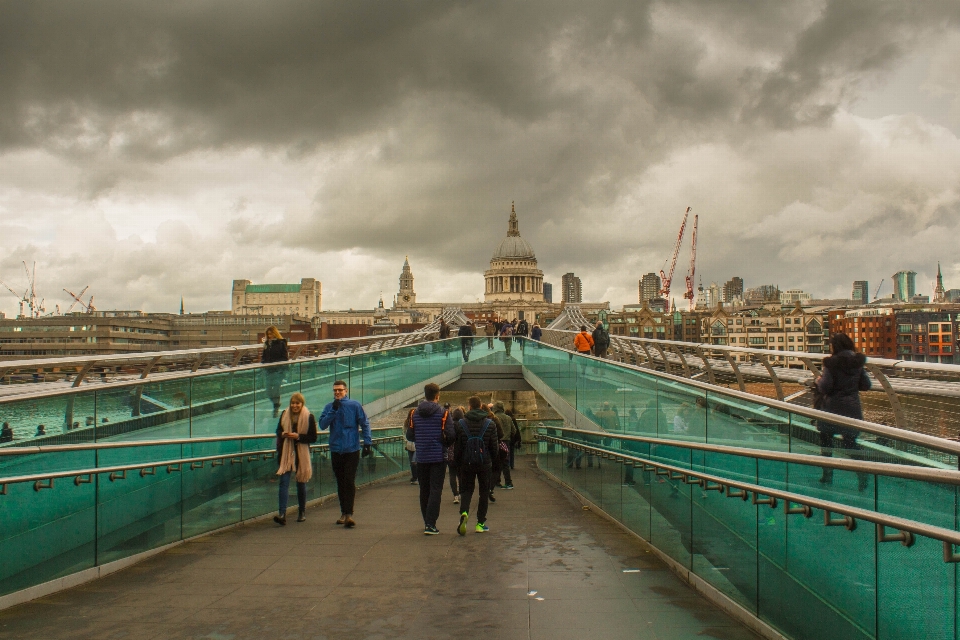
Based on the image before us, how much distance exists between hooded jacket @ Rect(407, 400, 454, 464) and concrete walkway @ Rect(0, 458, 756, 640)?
80cm

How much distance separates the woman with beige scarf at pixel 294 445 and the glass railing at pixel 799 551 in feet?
11.7

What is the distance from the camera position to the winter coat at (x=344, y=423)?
915cm

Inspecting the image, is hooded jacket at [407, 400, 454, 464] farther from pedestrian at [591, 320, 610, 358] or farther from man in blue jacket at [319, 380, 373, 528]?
pedestrian at [591, 320, 610, 358]

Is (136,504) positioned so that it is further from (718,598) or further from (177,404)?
(718,598)

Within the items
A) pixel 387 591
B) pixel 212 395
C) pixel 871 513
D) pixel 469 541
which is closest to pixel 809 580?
pixel 871 513

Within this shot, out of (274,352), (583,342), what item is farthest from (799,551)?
(583,342)

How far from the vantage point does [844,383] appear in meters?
6.16

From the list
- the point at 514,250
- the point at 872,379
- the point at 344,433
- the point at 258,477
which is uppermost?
the point at 514,250

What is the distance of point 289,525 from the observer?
903 centimetres

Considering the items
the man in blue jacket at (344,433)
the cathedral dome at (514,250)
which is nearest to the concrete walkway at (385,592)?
the man in blue jacket at (344,433)

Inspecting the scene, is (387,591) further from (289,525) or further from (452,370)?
(452,370)

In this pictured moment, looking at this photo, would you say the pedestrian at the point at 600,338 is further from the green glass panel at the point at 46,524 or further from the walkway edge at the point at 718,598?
the green glass panel at the point at 46,524

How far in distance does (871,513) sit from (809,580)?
29.7 inches

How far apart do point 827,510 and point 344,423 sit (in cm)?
571
